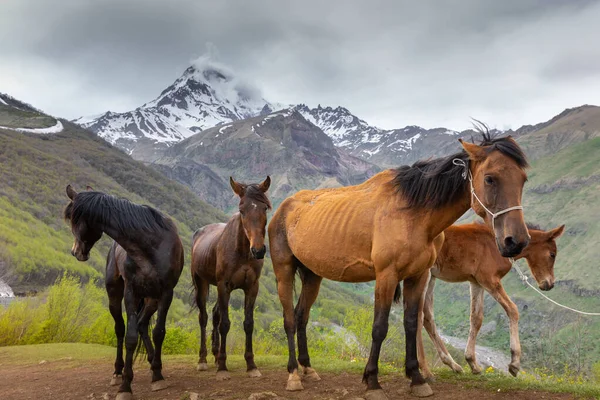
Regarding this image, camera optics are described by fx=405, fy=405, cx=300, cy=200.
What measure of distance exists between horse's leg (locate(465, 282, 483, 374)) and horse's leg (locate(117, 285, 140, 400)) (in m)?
5.99

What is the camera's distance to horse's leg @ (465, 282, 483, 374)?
7367 millimetres

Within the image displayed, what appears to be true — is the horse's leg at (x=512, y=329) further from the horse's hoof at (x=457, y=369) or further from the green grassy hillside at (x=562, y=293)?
the green grassy hillside at (x=562, y=293)

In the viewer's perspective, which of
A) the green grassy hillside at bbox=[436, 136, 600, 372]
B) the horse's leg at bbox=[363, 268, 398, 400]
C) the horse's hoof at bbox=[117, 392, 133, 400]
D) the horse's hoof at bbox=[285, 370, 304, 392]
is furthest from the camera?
the green grassy hillside at bbox=[436, 136, 600, 372]

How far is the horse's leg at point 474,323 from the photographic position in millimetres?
7367

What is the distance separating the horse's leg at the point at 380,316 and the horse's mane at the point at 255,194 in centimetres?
322

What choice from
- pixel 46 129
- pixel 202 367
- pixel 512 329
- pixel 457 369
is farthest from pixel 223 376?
pixel 46 129

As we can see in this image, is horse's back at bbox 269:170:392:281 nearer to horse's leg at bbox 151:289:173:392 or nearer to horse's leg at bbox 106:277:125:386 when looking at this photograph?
horse's leg at bbox 151:289:173:392

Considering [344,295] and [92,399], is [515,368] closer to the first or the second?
[92,399]

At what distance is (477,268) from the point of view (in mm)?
7648

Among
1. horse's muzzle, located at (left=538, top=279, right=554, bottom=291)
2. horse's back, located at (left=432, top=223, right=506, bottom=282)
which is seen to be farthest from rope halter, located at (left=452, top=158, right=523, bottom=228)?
horse's muzzle, located at (left=538, top=279, right=554, bottom=291)

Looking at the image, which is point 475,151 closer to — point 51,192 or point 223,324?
→ point 223,324

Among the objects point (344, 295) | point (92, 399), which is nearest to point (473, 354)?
point (92, 399)

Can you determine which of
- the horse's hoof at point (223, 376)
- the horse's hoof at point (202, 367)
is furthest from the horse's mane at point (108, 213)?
the horse's hoof at point (202, 367)

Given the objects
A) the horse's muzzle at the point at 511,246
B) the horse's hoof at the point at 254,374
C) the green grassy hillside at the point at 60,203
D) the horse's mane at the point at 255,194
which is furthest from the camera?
the green grassy hillside at the point at 60,203
